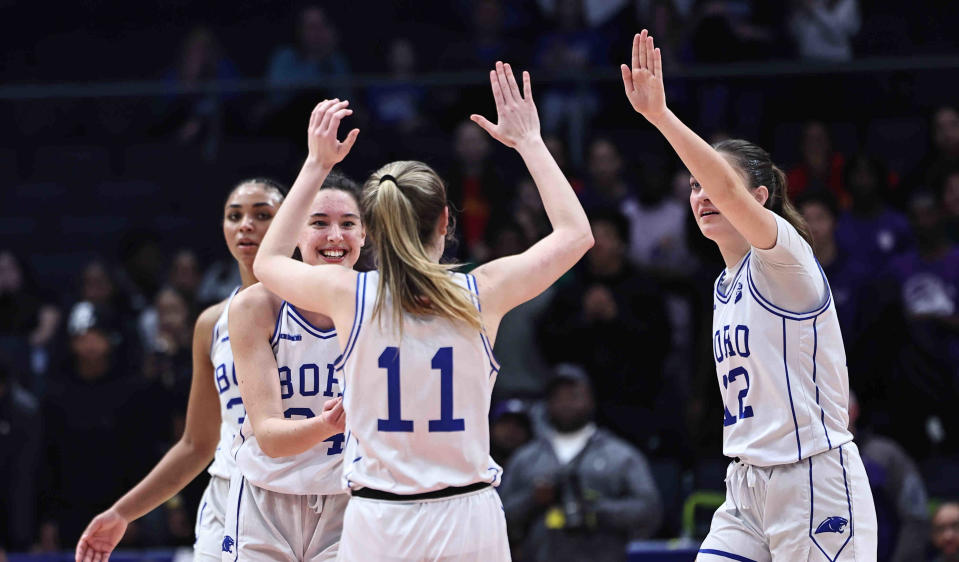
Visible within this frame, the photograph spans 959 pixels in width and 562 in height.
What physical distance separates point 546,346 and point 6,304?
450cm

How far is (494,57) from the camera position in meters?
11.9

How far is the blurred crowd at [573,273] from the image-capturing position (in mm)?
8938

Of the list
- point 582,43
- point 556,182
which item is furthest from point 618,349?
point 556,182

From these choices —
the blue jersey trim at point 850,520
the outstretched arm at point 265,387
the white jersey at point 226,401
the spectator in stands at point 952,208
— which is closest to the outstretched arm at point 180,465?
the white jersey at point 226,401

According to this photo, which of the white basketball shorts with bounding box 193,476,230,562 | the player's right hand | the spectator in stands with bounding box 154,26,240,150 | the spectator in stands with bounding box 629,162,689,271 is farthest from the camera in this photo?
the spectator in stands with bounding box 154,26,240,150

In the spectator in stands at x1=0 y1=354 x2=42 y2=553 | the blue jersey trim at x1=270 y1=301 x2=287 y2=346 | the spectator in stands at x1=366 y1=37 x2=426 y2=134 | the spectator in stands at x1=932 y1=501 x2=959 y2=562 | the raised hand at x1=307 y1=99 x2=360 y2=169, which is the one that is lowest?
the spectator in stands at x1=932 y1=501 x2=959 y2=562

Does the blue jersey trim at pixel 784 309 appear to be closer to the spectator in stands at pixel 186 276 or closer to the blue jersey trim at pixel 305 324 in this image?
the blue jersey trim at pixel 305 324

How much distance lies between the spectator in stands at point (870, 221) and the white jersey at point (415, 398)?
6.48 metres

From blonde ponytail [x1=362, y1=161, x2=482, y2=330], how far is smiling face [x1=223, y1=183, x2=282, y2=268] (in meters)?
1.48

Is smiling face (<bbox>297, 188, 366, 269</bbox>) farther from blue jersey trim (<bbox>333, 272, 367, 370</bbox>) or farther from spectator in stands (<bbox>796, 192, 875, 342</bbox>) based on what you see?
spectator in stands (<bbox>796, 192, 875, 342</bbox>)

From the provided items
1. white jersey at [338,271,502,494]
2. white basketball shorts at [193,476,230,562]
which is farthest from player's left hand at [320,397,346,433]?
white basketball shorts at [193,476,230,562]

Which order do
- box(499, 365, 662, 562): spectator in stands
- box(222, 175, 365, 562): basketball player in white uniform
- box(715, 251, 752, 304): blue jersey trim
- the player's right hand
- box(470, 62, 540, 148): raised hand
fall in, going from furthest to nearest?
box(499, 365, 662, 562): spectator in stands, the player's right hand, box(715, 251, 752, 304): blue jersey trim, box(222, 175, 365, 562): basketball player in white uniform, box(470, 62, 540, 148): raised hand

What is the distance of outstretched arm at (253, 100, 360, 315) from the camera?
3.88m

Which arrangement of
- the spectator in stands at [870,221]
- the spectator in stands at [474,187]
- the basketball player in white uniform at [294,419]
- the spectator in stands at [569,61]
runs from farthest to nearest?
the spectator in stands at [569,61] < the spectator in stands at [474,187] < the spectator in stands at [870,221] < the basketball player in white uniform at [294,419]
